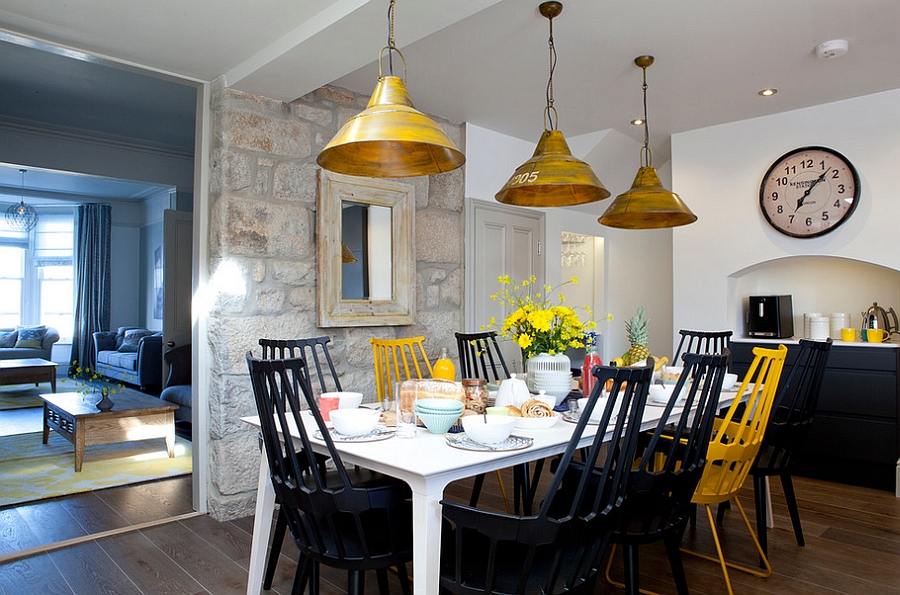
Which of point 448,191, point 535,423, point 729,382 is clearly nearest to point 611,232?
point 448,191

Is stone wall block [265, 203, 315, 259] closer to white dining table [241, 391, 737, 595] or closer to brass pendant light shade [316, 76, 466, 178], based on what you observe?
brass pendant light shade [316, 76, 466, 178]

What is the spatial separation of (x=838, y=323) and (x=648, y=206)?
2.32 metres

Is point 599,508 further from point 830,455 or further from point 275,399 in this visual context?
point 830,455

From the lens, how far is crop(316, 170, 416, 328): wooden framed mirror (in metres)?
3.62

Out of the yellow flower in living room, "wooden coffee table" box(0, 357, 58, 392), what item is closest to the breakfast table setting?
the yellow flower in living room

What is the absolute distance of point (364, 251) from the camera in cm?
384

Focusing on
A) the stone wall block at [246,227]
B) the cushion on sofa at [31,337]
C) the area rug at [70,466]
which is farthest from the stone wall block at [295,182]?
the cushion on sofa at [31,337]

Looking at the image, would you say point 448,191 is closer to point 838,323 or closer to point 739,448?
point 739,448

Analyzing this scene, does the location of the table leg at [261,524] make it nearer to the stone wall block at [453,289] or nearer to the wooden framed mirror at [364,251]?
the wooden framed mirror at [364,251]

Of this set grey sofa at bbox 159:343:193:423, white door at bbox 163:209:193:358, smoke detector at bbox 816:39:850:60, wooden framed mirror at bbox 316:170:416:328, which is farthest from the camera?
white door at bbox 163:209:193:358

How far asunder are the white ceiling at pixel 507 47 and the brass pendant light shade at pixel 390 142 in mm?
640

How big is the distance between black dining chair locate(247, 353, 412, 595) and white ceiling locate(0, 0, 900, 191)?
1479 mm

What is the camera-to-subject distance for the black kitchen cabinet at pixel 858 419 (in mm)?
3852

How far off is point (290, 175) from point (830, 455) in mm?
3792
